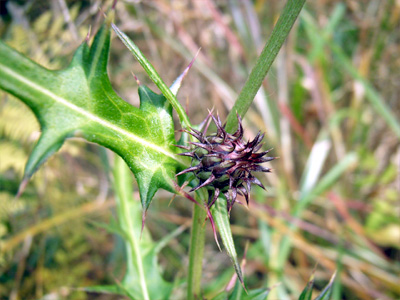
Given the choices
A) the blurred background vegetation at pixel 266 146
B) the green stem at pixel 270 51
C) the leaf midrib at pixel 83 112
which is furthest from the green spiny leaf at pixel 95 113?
the blurred background vegetation at pixel 266 146

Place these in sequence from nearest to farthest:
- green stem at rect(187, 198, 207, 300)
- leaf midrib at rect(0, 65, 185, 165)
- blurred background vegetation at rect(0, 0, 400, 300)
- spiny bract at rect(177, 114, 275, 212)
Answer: leaf midrib at rect(0, 65, 185, 165) < spiny bract at rect(177, 114, 275, 212) < green stem at rect(187, 198, 207, 300) < blurred background vegetation at rect(0, 0, 400, 300)

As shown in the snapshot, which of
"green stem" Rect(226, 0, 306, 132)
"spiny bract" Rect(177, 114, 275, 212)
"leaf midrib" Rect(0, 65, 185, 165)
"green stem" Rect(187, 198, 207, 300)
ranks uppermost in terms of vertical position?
"green stem" Rect(226, 0, 306, 132)

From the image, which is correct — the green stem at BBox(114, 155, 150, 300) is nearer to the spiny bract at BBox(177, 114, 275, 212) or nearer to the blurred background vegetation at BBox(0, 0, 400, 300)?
the spiny bract at BBox(177, 114, 275, 212)

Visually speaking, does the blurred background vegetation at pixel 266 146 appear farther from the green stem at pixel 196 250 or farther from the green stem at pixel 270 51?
the green stem at pixel 270 51

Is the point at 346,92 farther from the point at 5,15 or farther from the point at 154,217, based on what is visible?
the point at 5,15

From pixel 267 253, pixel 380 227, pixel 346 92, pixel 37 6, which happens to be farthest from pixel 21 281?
pixel 346 92

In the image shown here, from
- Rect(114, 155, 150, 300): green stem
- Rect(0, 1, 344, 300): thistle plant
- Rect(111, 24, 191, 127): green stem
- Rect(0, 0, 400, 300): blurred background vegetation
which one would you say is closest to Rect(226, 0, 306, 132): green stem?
Rect(0, 1, 344, 300): thistle plant
